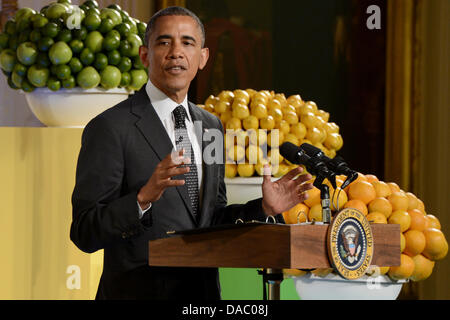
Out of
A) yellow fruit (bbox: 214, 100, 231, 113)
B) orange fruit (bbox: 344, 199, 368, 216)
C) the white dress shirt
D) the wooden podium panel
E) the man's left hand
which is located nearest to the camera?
the wooden podium panel

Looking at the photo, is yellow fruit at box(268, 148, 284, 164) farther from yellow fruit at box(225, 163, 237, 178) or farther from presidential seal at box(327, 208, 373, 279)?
presidential seal at box(327, 208, 373, 279)

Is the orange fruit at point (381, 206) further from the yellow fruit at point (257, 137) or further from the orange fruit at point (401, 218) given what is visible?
the yellow fruit at point (257, 137)

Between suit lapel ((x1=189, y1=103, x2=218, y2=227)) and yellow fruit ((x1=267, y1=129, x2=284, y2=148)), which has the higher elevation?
yellow fruit ((x1=267, y1=129, x2=284, y2=148))

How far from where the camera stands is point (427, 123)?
368 cm

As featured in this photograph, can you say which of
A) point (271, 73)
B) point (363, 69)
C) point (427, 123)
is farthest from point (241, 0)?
point (427, 123)

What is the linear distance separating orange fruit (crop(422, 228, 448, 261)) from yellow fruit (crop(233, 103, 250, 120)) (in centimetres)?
63

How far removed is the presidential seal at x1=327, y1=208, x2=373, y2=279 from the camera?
45.8 inches

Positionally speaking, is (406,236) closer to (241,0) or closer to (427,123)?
(427,123)

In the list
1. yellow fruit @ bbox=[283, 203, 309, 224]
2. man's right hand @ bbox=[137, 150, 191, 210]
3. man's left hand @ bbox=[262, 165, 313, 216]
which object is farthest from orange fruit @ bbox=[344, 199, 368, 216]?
man's right hand @ bbox=[137, 150, 191, 210]

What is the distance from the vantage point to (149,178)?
142cm

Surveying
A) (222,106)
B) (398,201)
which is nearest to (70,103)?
(222,106)

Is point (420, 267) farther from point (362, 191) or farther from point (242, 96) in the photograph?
point (242, 96)

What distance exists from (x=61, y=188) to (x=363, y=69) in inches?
92.3

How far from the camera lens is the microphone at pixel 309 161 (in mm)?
1282
